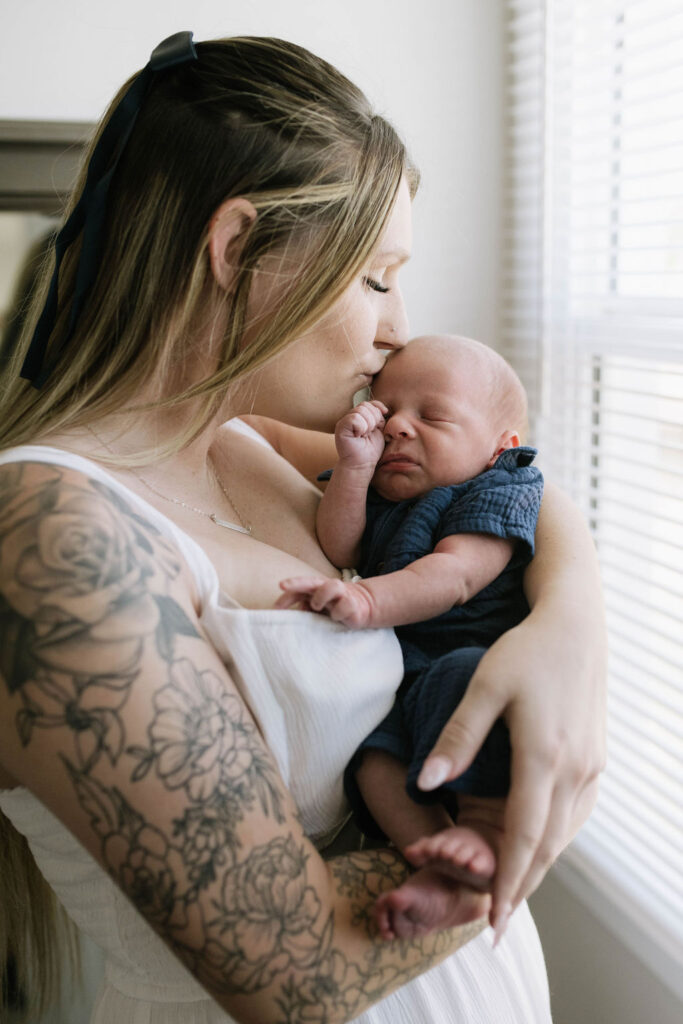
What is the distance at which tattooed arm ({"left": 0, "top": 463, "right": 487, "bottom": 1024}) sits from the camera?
803mm

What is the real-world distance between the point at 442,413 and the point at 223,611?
Answer: 52 centimetres

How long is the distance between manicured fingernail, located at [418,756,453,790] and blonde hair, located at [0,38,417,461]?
0.53 metres

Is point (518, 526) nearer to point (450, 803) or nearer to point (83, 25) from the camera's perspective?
point (450, 803)

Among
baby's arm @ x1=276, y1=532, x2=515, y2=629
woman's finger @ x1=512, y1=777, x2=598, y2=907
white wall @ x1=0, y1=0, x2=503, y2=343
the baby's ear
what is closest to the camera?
woman's finger @ x1=512, y1=777, x2=598, y2=907

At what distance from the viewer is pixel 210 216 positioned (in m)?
1.09

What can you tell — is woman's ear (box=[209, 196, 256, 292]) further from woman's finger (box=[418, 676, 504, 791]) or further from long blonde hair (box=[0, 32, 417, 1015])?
woman's finger (box=[418, 676, 504, 791])

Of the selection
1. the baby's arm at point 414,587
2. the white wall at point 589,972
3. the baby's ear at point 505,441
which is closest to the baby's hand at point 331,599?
the baby's arm at point 414,587

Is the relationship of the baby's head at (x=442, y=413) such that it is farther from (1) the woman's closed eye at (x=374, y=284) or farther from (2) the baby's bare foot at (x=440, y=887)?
(2) the baby's bare foot at (x=440, y=887)

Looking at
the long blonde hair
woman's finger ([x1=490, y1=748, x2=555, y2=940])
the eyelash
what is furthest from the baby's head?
woman's finger ([x1=490, y1=748, x2=555, y2=940])

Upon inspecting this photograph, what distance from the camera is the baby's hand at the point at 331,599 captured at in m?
1.00

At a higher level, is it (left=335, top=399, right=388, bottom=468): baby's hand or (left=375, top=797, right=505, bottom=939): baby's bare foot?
(left=335, top=399, right=388, bottom=468): baby's hand

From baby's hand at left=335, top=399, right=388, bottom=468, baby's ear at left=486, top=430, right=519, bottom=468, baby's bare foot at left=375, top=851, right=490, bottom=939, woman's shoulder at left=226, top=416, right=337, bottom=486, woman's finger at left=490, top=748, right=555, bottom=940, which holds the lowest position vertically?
baby's bare foot at left=375, top=851, right=490, bottom=939

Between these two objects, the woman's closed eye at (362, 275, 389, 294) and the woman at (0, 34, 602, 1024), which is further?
the woman's closed eye at (362, 275, 389, 294)

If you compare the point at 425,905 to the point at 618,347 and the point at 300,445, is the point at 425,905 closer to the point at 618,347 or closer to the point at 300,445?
the point at 300,445
